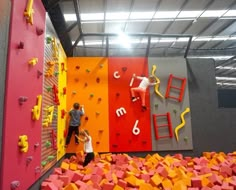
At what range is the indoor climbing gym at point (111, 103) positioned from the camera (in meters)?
2.27

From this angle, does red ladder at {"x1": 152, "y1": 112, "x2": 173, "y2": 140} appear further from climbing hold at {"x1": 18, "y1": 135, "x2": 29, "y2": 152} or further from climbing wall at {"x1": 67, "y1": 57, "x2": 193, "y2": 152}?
climbing hold at {"x1": 18, "y1": 135, "x2": 29, "y2": 152}

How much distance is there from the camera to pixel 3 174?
1.84 meters

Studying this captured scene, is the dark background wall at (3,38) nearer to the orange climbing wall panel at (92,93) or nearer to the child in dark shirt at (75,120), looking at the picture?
the child in dark shirt at (75,120)

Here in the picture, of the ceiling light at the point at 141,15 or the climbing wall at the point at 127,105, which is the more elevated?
the ceiling light at the point at 141,15

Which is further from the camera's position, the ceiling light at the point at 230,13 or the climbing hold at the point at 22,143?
the ceiling light at the point at 230,13

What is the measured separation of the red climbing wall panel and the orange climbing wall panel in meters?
0.13

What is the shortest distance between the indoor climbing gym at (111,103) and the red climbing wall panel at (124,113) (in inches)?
0.8

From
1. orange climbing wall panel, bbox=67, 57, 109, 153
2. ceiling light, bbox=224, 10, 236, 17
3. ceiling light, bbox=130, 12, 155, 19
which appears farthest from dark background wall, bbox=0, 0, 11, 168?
ceiling light, bbox=224, 10, 236, 17

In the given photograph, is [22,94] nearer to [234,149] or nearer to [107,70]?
[107,70]

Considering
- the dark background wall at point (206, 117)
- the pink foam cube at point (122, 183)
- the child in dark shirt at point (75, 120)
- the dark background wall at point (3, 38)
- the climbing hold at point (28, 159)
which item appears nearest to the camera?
the dark background wall at point (3, 38)

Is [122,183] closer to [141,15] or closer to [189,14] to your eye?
[141,15]

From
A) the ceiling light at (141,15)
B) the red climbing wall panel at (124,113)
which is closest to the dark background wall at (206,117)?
the red climbing wall panel at (124,113)

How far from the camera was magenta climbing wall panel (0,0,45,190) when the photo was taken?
1963mm

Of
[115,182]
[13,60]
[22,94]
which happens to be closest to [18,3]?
[13,60]
